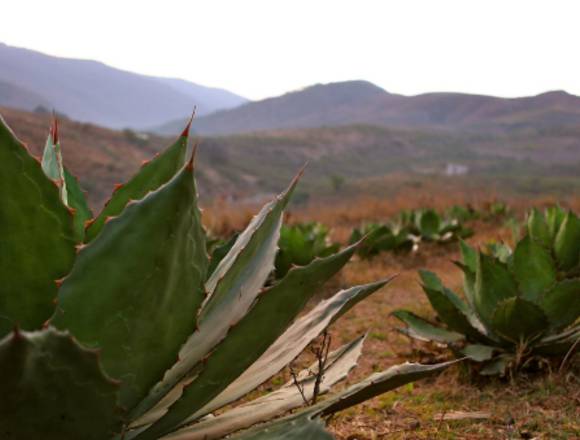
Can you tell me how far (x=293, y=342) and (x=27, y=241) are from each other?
586 millimetres

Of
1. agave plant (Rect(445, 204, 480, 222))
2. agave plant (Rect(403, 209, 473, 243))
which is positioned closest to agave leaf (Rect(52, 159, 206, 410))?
agave plant (Rect(403, 209, 473, 243))

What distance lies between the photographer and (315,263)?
109 cm

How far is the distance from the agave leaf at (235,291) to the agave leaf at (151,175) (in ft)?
0.69

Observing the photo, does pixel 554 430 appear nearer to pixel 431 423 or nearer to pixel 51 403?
pixel 431 423

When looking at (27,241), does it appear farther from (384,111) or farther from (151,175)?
(384,111)

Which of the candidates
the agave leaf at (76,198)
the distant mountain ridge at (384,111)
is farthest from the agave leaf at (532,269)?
the distant mountain ridge at (384,111)

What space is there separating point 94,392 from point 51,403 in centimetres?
6

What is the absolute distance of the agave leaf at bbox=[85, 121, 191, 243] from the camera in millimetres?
1189

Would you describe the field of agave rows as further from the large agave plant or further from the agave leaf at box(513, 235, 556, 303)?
the agave leaf at box(513, 235, 556, 303)

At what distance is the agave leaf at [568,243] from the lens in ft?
9.43

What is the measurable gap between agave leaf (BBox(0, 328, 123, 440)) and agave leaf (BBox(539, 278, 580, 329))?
1632 mm

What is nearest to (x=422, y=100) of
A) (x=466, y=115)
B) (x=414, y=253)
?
(x=466, y=115)

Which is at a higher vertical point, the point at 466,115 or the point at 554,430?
the point at 466,115

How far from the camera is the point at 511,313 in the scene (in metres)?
2.09
